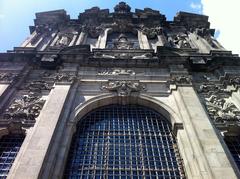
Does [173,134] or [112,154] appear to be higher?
[173,134]

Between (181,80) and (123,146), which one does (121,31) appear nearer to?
(181,80)

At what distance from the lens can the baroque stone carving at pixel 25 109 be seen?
11.5 metres

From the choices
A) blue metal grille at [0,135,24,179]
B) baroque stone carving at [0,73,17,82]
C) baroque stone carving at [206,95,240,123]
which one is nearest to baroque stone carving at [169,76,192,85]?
baroque stone carving at [206,95,240,123]

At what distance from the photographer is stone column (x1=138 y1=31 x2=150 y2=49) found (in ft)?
59.0

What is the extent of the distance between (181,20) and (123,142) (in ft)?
46.2

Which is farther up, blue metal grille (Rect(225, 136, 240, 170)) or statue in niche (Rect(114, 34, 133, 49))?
statue in niche (Rect(114, 34, 133, 49))

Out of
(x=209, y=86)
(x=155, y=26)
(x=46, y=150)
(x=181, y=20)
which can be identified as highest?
(x=181, y=20)

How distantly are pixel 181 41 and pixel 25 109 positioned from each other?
36.7 ft

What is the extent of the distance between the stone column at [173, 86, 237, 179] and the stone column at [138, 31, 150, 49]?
6.37 m

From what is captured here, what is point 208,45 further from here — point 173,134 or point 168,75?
point 173,134

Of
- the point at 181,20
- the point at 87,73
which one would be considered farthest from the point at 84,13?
the point at 87,73

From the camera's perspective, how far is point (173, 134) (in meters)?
11.3

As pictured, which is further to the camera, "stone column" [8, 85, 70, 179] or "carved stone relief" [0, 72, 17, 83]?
"carved stone relief" [0, 72, 17, 83]

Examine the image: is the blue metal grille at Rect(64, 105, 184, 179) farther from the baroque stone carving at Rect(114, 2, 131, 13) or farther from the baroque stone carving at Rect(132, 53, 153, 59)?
the baroque stone carving at Rect(114, 2, 131, 13)
